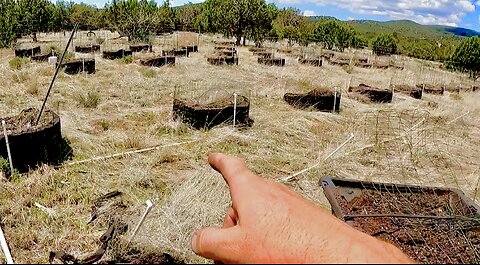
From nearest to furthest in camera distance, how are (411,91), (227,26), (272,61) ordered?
(411,91) → (272,61) → (227,26)

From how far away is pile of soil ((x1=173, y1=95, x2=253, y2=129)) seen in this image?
19.2ft

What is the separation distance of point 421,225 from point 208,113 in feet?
12.2

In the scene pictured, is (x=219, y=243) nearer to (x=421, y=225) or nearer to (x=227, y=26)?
(x=421, y=225)

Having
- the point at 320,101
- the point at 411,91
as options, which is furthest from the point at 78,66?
the point at 411,91

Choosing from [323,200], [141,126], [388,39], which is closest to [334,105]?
[141,126]

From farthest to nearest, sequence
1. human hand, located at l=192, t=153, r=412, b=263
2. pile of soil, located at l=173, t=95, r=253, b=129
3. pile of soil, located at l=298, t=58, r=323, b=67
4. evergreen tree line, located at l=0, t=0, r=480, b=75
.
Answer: evergreen tree line, located at l=0, t=0, r=480, b=75
pile of soil, located at l=298, t=58, r=323, b=67
pile of soil, located at l=173, t=95, r=253, b=129
human hand, located at l=192, t=153, r=412, b=263

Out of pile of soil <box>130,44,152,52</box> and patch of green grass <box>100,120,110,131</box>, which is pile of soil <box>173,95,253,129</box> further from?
pile of soil <box>130,44,152,52</box>

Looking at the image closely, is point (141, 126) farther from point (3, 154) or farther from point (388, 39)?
point (388, 39)

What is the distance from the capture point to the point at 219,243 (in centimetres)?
76

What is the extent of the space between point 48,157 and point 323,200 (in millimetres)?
2839

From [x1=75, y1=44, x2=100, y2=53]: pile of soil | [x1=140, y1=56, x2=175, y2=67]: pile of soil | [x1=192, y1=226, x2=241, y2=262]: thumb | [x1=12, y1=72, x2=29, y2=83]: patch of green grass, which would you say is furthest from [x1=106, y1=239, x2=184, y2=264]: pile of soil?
[x1=75, y1=44, x2=100, y2=53]: pile of soil

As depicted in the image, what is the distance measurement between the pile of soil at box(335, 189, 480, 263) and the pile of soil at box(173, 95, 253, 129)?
3119 mm

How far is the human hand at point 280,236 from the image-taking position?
25.0 inches

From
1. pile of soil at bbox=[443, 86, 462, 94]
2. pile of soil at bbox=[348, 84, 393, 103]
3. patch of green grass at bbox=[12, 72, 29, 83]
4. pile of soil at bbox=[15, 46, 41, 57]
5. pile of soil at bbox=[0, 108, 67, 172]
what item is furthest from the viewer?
pile of soil at bbox=[443, 86, 462, 94]
